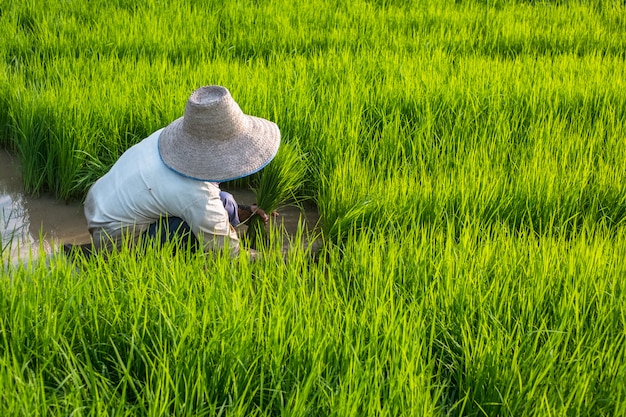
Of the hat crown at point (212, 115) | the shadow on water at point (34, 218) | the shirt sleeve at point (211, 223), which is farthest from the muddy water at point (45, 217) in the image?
the hat crown at point (212, 115)

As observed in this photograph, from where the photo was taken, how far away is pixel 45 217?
284cm

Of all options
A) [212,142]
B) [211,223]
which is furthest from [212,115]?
[211,223]

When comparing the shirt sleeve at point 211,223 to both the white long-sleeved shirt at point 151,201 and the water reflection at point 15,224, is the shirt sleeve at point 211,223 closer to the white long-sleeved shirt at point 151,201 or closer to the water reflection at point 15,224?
the white long-sleeved shirt at point 151,201

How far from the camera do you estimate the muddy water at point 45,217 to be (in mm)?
2689

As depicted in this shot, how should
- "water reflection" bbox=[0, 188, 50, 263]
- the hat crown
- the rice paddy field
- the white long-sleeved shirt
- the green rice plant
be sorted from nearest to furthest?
1. the rice paddy field
2. the hat crown
3. the white long-sleeved shirt
4. "water reflection" bbox=[0, 188, 50, 263]
5. the green rice plant

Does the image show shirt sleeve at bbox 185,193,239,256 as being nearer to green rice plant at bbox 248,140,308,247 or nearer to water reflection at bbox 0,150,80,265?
green rice plant at bbox 248,140,308,247

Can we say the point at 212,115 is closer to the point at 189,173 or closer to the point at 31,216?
the point at 189,173

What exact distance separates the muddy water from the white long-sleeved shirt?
390 millimetres

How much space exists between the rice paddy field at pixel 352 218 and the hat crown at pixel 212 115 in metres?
0.44

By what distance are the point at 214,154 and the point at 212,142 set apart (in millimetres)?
43

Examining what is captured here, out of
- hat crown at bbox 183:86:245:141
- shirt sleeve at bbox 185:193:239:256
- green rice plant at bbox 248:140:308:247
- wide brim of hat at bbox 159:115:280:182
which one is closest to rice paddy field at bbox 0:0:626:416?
green rice plant at bbox 248:140:308:247

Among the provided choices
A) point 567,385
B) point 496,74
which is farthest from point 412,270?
point 496,74

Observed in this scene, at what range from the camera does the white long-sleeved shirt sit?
2.25m

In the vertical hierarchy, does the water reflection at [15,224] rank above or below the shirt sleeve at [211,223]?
below
